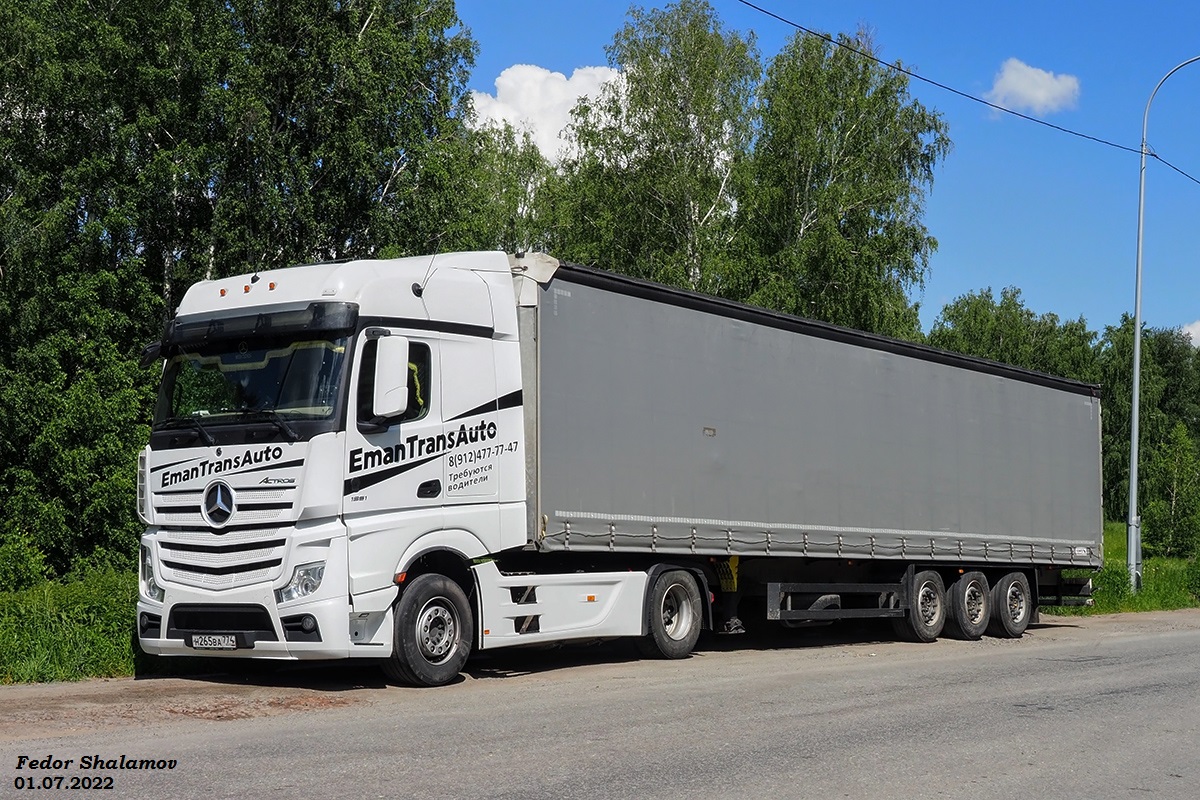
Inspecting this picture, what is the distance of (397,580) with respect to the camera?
423 inches

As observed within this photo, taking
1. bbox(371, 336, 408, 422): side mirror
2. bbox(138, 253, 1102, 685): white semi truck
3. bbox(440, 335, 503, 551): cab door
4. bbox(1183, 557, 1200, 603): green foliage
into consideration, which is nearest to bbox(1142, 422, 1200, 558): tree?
bbox(1183, 557, 1200, 603): green foliage

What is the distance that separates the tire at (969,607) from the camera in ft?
58.9

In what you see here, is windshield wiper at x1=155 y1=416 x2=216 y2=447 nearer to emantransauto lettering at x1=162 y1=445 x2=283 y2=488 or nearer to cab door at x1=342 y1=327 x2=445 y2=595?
emantransauto lettering at x1=162 y1=445 x2=283 y2=488

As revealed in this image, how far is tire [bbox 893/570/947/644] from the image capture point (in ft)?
56.3

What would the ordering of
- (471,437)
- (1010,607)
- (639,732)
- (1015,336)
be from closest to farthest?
(639,732) < (471,437) < (1010,607) < (1015,336)

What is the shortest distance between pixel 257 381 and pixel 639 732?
4451mm

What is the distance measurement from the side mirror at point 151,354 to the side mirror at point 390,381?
2.33 meters

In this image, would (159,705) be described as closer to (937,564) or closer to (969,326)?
(937,564)

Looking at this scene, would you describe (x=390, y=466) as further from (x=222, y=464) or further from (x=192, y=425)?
(x=192, y=425)

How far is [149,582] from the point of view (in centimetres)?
1110

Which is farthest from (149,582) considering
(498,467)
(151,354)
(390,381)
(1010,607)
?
(1010,607)

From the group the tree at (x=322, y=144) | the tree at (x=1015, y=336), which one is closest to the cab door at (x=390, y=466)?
the tree at (x=322, y=144)

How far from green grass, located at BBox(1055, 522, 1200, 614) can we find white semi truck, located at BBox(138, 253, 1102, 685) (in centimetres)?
1117

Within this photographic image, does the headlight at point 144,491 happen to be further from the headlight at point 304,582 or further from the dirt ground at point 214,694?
the headlight at point 304,582
